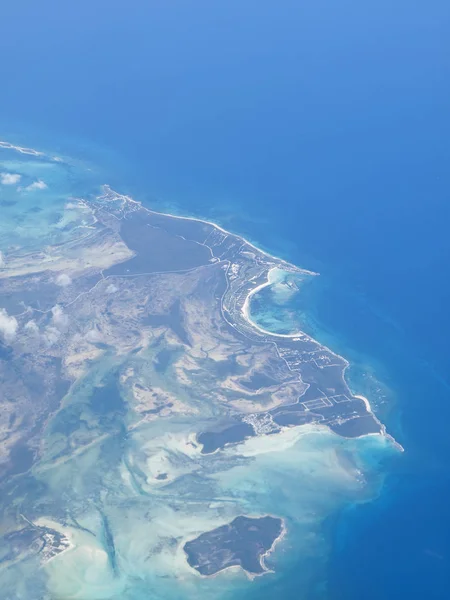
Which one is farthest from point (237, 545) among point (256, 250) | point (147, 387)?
point (256, 250)

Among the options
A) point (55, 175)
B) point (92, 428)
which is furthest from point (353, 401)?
point (55, 175)

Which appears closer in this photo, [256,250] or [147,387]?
[147,387]

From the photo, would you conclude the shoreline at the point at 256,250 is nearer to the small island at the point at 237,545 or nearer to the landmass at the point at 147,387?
the landmass at the point at 147,387

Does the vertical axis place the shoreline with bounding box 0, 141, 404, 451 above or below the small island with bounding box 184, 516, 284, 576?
above

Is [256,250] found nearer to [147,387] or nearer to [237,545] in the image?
[147,387]

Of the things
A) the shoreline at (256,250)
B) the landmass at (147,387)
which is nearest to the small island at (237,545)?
the landmass at (147,387)

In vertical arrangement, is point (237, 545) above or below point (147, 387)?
below

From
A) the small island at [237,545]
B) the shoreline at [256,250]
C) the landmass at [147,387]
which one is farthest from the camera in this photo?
the shoreline at [256,250]

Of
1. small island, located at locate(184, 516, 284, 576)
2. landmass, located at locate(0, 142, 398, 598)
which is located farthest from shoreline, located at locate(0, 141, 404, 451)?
small island, located at locate(184, 516, 284, 576)

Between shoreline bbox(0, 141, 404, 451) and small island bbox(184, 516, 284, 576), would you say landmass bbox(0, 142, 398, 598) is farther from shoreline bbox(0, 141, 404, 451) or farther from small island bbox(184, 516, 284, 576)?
shoreline bbox(0, 141, 404, 451)
